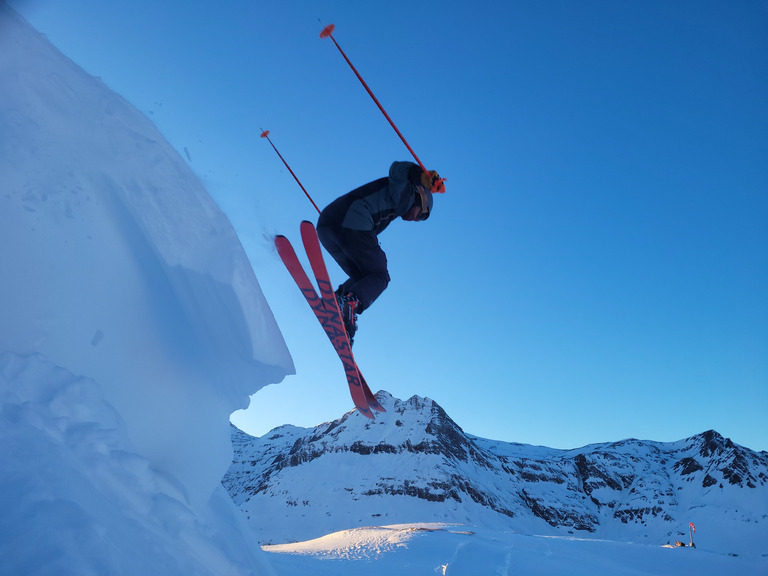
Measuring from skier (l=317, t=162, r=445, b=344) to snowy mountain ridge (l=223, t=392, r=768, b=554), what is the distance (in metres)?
61.5

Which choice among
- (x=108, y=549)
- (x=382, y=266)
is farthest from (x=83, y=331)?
(x=382, y=266)

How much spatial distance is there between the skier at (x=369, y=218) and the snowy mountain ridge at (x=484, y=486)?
6149 cm

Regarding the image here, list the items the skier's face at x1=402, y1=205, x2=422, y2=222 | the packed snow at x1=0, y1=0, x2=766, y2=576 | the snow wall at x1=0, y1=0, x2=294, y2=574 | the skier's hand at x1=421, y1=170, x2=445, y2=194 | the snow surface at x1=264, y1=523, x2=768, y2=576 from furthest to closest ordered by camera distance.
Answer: the snow surface at x1=264, y1=523, x2=768, y2=576, the skier's face at x1=402, y1=205, x2=422, y2=222, the skier's hand at x1=421, y1=170, x2=445, y2=194, the snow wall at x1=0, y1=0, x2=294, y2=574, the packed snow at x1=0, y1=0, x2=766, y2=576

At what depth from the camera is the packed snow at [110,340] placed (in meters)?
1.76

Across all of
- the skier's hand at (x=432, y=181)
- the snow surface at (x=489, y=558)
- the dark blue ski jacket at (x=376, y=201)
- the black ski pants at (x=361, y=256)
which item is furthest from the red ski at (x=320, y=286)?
the snow surface at (x=489, y=558)

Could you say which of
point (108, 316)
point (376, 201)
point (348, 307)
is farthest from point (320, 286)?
point (108, 316)

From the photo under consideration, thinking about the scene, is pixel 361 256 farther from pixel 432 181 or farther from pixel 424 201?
pixel 432 181

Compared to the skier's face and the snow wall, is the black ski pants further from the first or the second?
the snow wall

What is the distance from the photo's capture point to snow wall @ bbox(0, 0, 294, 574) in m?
1.99

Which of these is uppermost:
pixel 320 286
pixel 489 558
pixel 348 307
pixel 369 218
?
pixel 369 218

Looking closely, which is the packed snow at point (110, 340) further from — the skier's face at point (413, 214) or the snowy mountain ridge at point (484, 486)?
the snowy mountain ridge at point (484, 486)

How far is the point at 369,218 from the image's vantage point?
527 centimetres

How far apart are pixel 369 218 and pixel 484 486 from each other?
A: 8376 cm

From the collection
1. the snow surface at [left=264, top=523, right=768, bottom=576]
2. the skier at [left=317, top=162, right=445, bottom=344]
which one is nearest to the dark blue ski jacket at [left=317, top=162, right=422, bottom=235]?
the skier at [left=317, top=162, right=445, bottom=344]
